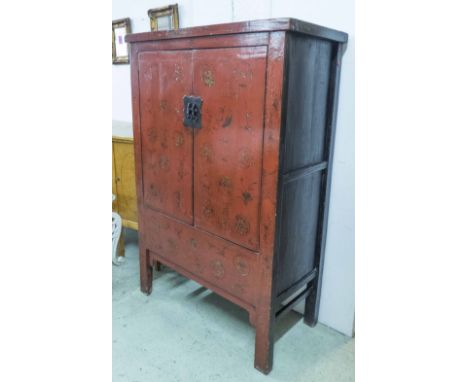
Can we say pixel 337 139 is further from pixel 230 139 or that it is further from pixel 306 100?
pixel 230 139

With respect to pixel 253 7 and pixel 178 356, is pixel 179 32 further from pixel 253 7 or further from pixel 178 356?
pixel 178 356

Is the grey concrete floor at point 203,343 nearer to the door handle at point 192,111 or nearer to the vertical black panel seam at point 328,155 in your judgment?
the vertical black panel seam at point 328,155

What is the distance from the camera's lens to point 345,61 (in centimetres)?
154

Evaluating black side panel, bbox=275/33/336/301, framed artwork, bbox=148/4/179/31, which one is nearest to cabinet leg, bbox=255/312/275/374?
black side panel, bbox=275/33/336/301

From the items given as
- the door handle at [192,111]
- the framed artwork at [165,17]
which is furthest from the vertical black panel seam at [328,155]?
the framed artwork at [165,17]

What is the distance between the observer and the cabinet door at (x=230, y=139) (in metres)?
1.33

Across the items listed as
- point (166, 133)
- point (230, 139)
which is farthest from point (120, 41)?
point (230, 139)

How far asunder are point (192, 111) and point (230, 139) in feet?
0.75

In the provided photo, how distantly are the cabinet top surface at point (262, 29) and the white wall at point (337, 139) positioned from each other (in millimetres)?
126

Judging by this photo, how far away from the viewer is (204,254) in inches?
66.4

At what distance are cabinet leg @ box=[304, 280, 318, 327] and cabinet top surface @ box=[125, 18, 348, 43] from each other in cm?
112
